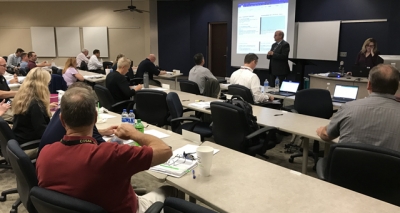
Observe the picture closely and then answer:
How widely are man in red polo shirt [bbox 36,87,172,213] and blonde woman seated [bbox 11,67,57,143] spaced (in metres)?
1.61

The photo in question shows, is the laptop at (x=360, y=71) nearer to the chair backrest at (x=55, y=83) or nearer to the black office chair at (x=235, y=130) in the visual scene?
the black office chair at (x=235, y=130)

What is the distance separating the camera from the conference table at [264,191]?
5.29 feet

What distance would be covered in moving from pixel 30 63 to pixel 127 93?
4.50 meters

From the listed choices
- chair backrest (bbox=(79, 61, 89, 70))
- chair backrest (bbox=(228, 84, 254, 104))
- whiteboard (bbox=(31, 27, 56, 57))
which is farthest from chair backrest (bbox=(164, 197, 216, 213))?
whiteboard (bbox=(31, 27, 56, 57))

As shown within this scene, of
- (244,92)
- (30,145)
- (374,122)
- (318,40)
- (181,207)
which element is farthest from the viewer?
(318,40)

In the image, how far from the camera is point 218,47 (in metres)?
11.2

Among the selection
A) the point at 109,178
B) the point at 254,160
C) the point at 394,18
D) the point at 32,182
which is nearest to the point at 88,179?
the point at 109,178

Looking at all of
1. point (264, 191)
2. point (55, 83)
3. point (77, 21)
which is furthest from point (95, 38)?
point (264, 191)

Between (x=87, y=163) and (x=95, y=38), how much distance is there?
11.9m

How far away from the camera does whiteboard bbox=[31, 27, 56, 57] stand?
479 inches

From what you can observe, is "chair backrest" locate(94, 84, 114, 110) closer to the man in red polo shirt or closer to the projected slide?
the man in red polo shirt

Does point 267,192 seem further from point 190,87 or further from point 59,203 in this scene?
point 190,87

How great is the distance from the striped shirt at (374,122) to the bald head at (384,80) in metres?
0.04

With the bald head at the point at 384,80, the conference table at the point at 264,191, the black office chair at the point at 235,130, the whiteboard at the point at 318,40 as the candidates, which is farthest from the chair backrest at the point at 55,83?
the whiteboard at the point at 318,40
